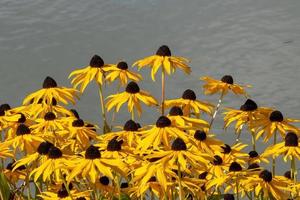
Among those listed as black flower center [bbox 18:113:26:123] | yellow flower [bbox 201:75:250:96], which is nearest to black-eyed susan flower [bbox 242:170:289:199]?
yellow flower [bbox 201:75:250:96]

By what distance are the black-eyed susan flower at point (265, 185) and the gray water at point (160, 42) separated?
9.02 ft

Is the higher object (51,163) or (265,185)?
(51,163)

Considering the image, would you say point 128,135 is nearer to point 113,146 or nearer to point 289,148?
point 113,146

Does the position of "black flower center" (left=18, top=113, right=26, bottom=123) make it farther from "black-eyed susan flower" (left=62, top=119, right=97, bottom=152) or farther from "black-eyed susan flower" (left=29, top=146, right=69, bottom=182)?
"black-eyed susan flower" (left=29, top=146, right=69, bottom=182)

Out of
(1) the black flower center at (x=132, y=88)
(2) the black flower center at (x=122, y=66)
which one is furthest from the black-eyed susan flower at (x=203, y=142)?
(2) the black flower center at (x=122, y=66)

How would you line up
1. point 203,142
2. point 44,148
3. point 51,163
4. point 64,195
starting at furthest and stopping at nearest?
point 203,142 → point 64,195 → point 44,148 → point 51,163

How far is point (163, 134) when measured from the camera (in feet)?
9.96

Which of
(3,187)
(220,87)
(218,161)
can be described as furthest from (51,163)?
(220,87)

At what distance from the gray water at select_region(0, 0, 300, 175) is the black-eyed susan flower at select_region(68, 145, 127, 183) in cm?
334

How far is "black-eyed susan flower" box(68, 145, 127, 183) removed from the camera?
9.20ft

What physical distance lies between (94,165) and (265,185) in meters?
0.84

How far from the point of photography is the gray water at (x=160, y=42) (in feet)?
23.2

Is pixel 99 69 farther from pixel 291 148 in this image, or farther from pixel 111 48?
pixel 111 48

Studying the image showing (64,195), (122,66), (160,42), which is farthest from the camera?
(160,42)
